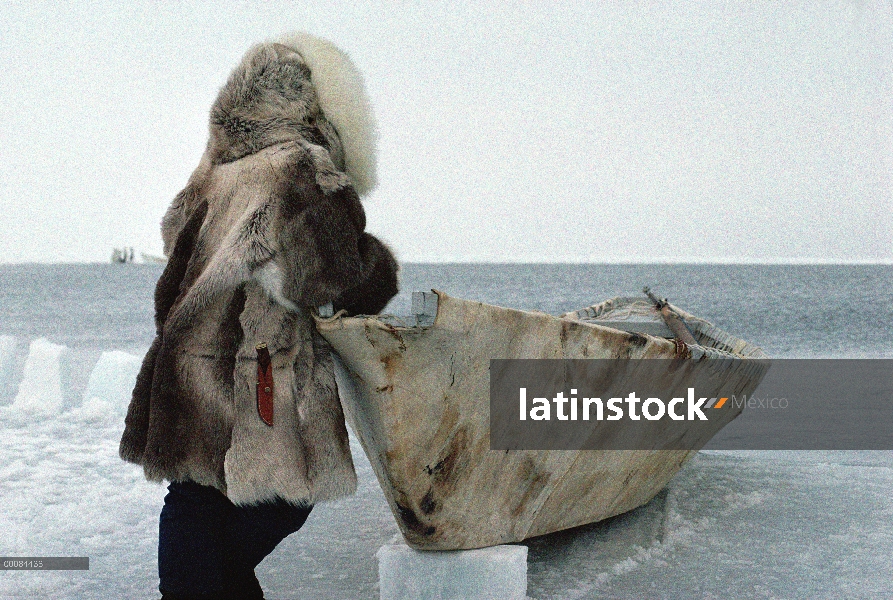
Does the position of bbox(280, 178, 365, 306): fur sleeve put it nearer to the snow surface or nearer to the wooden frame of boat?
the wooden frame of boat

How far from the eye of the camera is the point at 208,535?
2.49 m

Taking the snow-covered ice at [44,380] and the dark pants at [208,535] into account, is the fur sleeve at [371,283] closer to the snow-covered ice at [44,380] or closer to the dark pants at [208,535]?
the dark pants at [208,535]

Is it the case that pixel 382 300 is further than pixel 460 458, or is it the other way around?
pixel 460 458

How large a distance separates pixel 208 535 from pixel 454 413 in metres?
0.84

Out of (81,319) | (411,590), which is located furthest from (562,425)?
(81,319)

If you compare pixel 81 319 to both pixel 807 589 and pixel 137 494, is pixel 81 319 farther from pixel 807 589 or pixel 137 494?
pixel 807 589

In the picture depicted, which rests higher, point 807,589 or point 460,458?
point 460,458

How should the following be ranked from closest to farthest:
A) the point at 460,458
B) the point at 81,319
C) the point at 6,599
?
the point at 460,458 < the point at 6,599 < the point at 81,319

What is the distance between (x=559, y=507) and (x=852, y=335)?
2824 cm

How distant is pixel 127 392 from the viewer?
795cm

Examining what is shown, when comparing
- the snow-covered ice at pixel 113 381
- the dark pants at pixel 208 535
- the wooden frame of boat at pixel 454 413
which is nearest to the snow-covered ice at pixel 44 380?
the snow-covered ice at pixel 113 381

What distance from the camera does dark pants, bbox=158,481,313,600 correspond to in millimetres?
2455

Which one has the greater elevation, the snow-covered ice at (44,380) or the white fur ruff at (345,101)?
the white fur ruff at (345,101)

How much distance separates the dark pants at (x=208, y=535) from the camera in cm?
Result: 246
